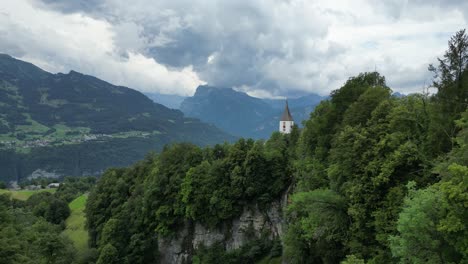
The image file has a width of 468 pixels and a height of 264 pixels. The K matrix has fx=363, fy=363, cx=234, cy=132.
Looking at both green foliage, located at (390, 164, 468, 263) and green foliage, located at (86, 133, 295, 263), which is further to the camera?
green foliage, located at (86, 133, 295, 263)

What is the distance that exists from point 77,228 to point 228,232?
4336 centimetres

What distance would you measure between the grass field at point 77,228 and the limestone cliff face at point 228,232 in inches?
583

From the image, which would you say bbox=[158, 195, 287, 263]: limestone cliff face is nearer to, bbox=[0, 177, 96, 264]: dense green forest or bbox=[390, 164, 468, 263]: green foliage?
bbox=[0, 177, 96, 264]: dense green forest

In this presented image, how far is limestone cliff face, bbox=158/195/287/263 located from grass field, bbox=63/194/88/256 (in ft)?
48.6

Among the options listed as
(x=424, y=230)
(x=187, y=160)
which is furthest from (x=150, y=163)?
(x=424, y=230)

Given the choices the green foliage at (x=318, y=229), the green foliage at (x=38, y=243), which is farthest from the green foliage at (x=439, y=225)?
the green foliage at (x=38, y=243)

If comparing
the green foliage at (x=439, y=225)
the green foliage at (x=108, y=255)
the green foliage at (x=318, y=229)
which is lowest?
the green foliage at (x=108, y=255)

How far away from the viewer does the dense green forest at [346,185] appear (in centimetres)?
1784

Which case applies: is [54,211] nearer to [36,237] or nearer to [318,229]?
[36,237]

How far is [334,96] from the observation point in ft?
124

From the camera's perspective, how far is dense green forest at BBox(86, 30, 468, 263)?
58.5 ft

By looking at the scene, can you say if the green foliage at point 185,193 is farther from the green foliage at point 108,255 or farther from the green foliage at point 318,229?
the green foliage at point 318,229

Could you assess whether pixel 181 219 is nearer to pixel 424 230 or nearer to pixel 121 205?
pixel 121 205

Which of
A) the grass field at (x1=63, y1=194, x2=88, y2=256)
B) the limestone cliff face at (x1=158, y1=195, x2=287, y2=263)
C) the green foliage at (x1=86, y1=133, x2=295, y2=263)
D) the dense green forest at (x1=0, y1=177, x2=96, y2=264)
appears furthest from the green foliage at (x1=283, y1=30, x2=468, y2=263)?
the grass field at (x1=63, y1=194, x2=88, y2=256)
